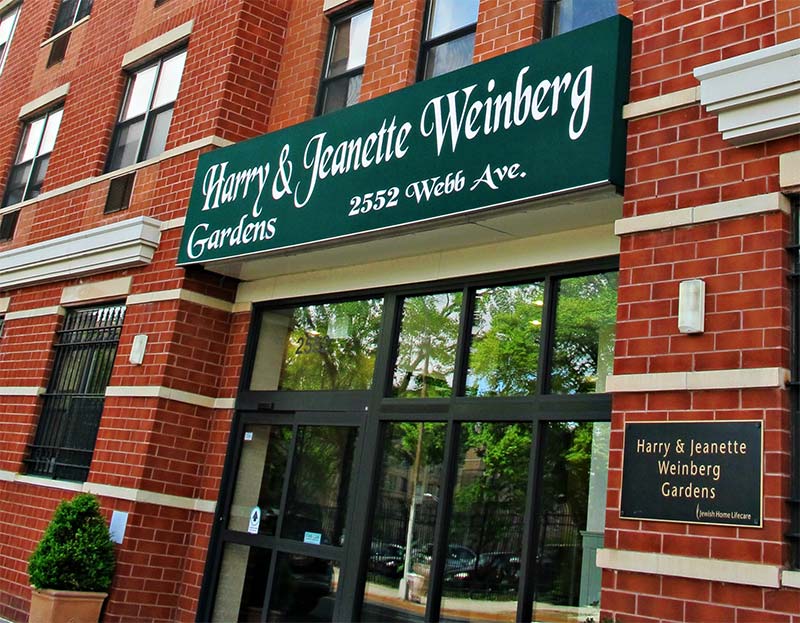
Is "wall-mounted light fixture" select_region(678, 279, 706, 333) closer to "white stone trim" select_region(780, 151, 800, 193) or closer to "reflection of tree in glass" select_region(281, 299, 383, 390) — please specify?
"white stone trim" select_region(780, 151, 800, 193)

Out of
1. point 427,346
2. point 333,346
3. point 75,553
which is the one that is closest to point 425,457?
point 427,346

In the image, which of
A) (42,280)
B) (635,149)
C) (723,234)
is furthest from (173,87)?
(723,234)

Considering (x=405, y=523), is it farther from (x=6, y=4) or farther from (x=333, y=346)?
(x=6, y=4)

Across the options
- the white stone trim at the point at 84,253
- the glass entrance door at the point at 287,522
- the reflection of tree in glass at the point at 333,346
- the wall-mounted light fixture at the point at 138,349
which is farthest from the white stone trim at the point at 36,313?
the reflection of tree in glass at the point at 333,346

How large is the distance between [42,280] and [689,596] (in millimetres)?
10068

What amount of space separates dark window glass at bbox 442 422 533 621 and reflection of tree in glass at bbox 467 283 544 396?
365 millimetres

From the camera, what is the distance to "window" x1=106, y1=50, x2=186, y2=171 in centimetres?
1177

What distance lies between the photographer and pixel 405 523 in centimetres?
793

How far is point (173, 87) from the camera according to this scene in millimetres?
11828

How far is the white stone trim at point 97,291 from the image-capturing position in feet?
35.6

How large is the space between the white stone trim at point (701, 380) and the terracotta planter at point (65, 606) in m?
6.00

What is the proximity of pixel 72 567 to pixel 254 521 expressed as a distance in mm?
1894

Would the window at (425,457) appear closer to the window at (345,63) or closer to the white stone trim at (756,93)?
the white stone trim at (756,93)

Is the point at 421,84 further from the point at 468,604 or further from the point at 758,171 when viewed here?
the point at 468,604
